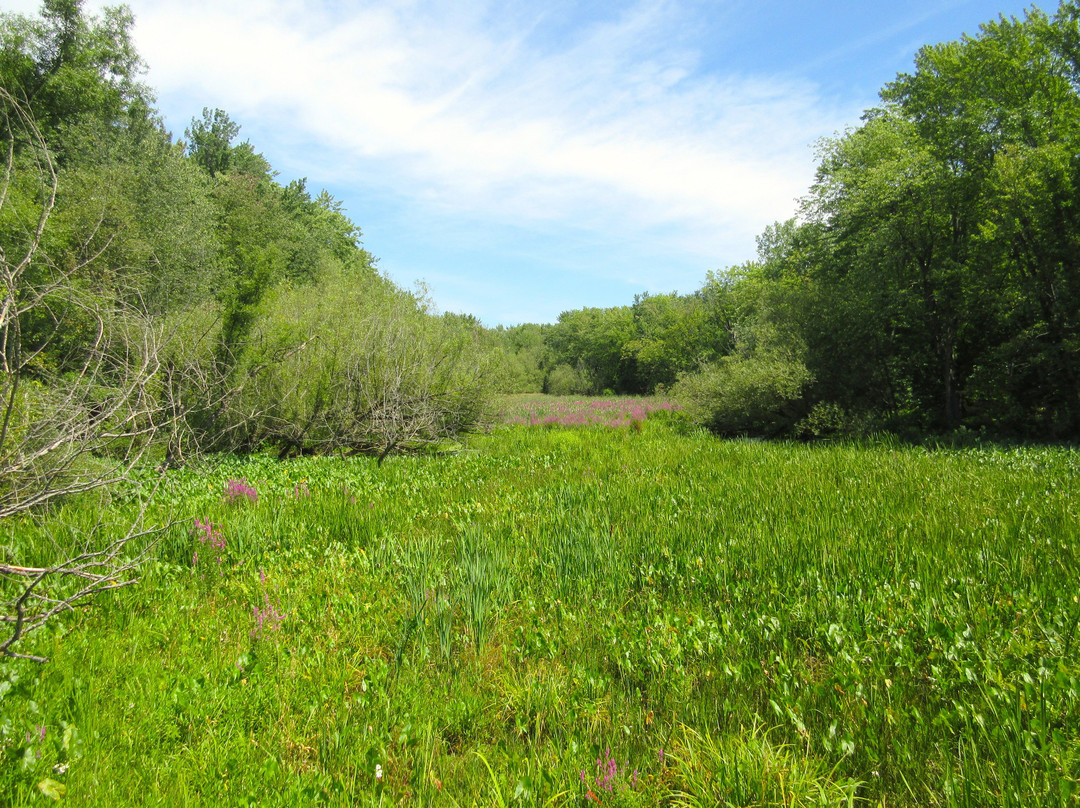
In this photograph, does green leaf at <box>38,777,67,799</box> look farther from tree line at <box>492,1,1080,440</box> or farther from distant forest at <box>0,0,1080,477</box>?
tree line at <box>492,1,1080,440</box>

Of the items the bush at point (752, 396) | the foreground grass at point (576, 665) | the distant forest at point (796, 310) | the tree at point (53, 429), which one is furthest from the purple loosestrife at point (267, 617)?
the bush at point (752, 396)

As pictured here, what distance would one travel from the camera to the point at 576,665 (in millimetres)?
3135

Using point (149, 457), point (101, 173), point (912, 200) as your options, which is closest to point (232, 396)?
point (149, 457)

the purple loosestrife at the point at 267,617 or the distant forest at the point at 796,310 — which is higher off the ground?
the distant forest at the point at 796,310

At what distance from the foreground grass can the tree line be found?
1084cm

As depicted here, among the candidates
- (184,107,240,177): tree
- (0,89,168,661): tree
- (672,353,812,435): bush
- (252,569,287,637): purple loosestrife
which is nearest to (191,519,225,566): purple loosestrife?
(0,89,168,661): tree

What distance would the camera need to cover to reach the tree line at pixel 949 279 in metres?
13.2

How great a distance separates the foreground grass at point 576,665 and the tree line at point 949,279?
35.6 feet

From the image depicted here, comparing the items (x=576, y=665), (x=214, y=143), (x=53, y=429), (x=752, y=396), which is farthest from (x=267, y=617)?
(x=214, y=143)

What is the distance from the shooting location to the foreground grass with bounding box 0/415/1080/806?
2.22 metres

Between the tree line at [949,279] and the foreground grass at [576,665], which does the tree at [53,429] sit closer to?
the foreground grass at [576,665]

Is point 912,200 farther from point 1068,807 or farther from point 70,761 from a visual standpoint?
point 70,761

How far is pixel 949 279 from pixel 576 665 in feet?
57.5

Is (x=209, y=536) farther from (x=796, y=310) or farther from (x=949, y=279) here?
(x=796, y=310)
